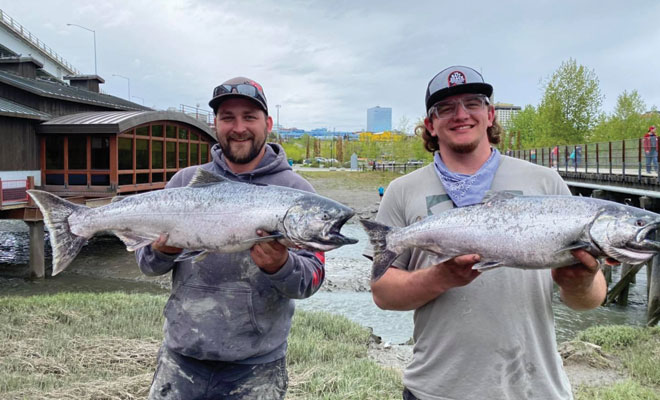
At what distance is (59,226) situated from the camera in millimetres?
3551

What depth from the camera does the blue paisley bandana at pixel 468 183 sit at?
2.99m

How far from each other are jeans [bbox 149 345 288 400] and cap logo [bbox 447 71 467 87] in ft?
8.04

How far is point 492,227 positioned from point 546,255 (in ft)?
1.08

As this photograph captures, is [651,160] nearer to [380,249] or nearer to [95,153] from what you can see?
[380,249]

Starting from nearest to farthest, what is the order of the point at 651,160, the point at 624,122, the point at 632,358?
1. the point at 632,358
2. the point at 651,160
3. the point at 624,122

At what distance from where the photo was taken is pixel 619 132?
42.2 metres

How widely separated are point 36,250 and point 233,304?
17995mm

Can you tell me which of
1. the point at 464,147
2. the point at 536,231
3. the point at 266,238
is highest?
the point at 464,147

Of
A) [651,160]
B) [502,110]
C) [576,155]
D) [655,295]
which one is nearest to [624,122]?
[576,155]

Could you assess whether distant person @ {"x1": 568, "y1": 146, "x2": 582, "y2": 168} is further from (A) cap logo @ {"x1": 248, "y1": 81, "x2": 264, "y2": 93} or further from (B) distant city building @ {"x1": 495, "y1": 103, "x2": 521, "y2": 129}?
(A) cap logo @ {"x1": 248, "y1": 81, "x2": 264, "y2": 93}

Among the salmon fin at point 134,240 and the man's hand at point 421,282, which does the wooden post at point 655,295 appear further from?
the salmon fin at point 134,240

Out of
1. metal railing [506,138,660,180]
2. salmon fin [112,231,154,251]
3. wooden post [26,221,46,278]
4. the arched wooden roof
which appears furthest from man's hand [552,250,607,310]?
the arched wooden roof

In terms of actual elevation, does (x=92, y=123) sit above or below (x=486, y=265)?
above

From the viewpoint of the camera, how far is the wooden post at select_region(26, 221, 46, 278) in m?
17.9
